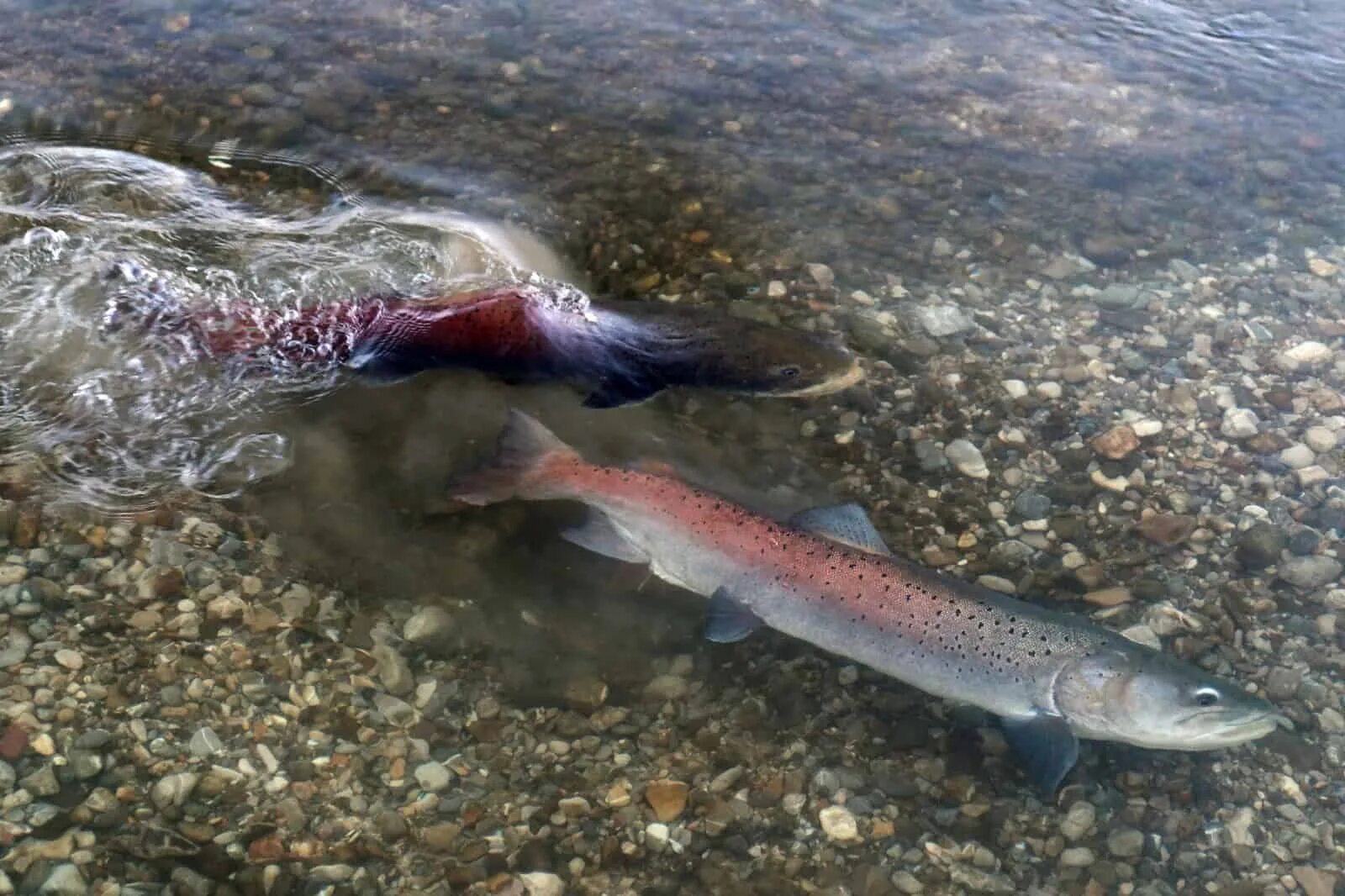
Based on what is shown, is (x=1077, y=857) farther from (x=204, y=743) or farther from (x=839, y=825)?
(x=204, y=743)

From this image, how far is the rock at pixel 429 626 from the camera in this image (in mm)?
4320

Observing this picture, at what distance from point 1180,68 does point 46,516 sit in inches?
319

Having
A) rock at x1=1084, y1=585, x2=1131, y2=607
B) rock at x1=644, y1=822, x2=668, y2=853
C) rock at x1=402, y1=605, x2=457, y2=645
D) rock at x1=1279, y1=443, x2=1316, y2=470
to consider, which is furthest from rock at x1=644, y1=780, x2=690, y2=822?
rock at x1=1279, y1=443, x2=1316, y2=470

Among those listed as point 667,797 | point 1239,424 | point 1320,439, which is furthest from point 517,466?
point 1320,439

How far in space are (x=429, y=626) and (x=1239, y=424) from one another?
400cm

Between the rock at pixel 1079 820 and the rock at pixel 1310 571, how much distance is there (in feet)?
5.14

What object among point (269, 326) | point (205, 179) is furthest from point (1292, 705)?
point (205, 179)

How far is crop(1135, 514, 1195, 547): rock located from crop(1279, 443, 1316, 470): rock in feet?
2.33

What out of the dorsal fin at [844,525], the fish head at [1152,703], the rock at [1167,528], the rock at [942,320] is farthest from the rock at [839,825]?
the rock at [942,320]

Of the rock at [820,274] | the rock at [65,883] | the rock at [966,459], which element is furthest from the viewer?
the rock at [820,274]

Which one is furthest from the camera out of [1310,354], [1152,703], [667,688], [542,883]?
[1310,354]

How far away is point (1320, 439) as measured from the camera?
5465mm

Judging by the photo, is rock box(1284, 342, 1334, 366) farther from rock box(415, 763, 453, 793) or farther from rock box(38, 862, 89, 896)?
rock box(38, 862, 89, 896)

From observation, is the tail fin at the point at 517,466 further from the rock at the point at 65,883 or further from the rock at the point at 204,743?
the rock at the point at 65,883
